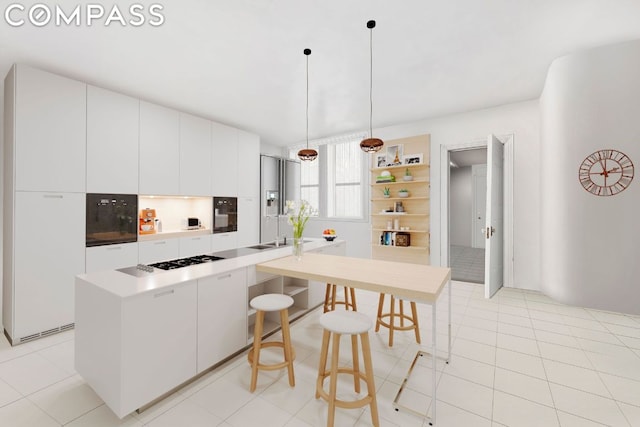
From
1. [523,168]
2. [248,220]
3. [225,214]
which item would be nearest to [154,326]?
[225,214]

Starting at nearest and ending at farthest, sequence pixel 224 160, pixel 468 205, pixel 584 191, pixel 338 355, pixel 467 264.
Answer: pixel 338 355 → pixel 584 191 → pixel 224 160 → pixel 467 264 → pixel 468 205

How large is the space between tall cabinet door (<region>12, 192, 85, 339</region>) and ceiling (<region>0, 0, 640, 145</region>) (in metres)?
1.49

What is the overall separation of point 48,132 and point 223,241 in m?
2.69

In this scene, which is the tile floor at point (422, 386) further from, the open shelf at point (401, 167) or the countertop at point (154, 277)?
the open shelf at point (401, 167)

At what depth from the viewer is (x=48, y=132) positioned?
9.75ft

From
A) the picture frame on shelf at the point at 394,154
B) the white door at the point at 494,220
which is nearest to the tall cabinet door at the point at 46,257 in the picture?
the picture frame on shelf at the point at 394,154

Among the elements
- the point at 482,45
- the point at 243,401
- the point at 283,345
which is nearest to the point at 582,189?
the point at 482,45

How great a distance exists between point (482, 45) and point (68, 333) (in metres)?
5.28

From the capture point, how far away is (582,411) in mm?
1836

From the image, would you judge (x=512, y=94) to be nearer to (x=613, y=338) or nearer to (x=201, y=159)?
(x=613, y=338)

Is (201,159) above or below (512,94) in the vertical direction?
below

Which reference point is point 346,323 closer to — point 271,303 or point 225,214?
point 271,303

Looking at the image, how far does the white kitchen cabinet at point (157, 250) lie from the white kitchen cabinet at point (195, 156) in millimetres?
788

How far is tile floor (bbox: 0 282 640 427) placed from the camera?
5.86 feet
